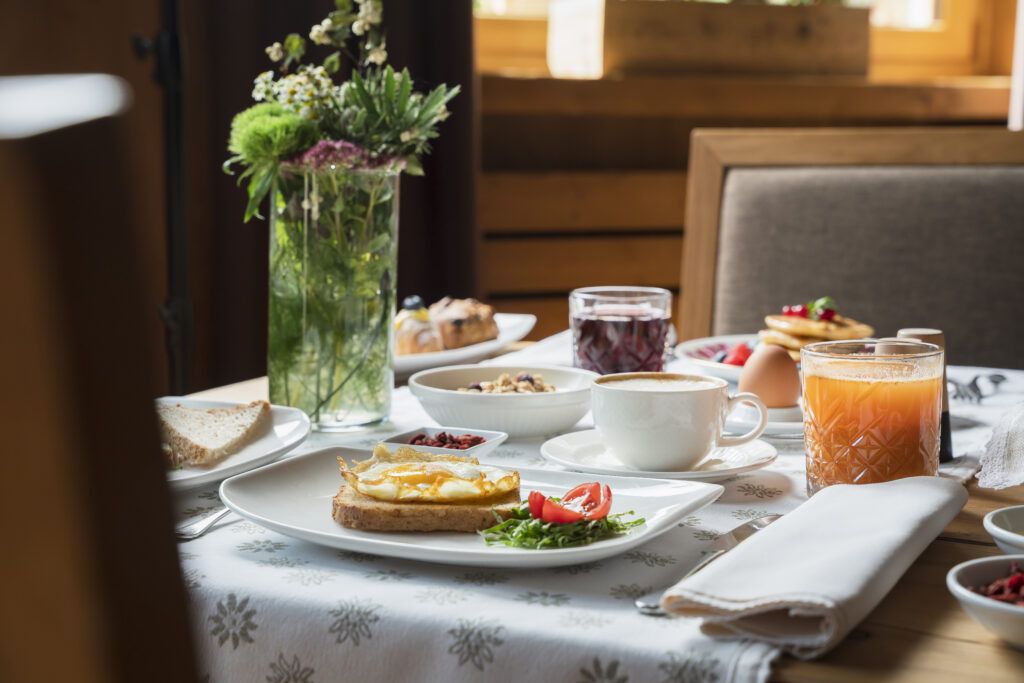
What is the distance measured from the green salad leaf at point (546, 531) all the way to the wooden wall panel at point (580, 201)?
2.84 metres

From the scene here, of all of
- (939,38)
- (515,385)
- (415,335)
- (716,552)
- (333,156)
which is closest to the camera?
(716,552)

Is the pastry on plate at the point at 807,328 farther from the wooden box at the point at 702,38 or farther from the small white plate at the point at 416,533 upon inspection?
the wooden box at the point at 702,38

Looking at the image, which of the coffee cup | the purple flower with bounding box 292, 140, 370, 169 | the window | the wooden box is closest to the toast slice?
the coffee cup

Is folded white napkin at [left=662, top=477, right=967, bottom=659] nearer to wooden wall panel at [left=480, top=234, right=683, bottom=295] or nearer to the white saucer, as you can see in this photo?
the white saucer

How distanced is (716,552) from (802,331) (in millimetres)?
935

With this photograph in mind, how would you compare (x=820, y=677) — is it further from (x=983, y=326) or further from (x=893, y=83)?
(x=893, y=83)

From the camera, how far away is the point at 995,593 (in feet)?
2.24

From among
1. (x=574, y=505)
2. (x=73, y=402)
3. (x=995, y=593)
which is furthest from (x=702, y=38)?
A: (x=73, y=402)

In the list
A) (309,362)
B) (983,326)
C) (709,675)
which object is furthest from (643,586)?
(983,326)

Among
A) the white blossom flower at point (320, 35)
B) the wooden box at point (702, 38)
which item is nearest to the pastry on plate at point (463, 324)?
the white blossom flower at point (320, 35)

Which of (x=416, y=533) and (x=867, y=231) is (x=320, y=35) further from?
(x=867, y=231)

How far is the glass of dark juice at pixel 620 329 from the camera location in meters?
1.52

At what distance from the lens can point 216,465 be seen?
1092 millimetres

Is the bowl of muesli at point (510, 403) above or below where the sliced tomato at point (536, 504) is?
below
